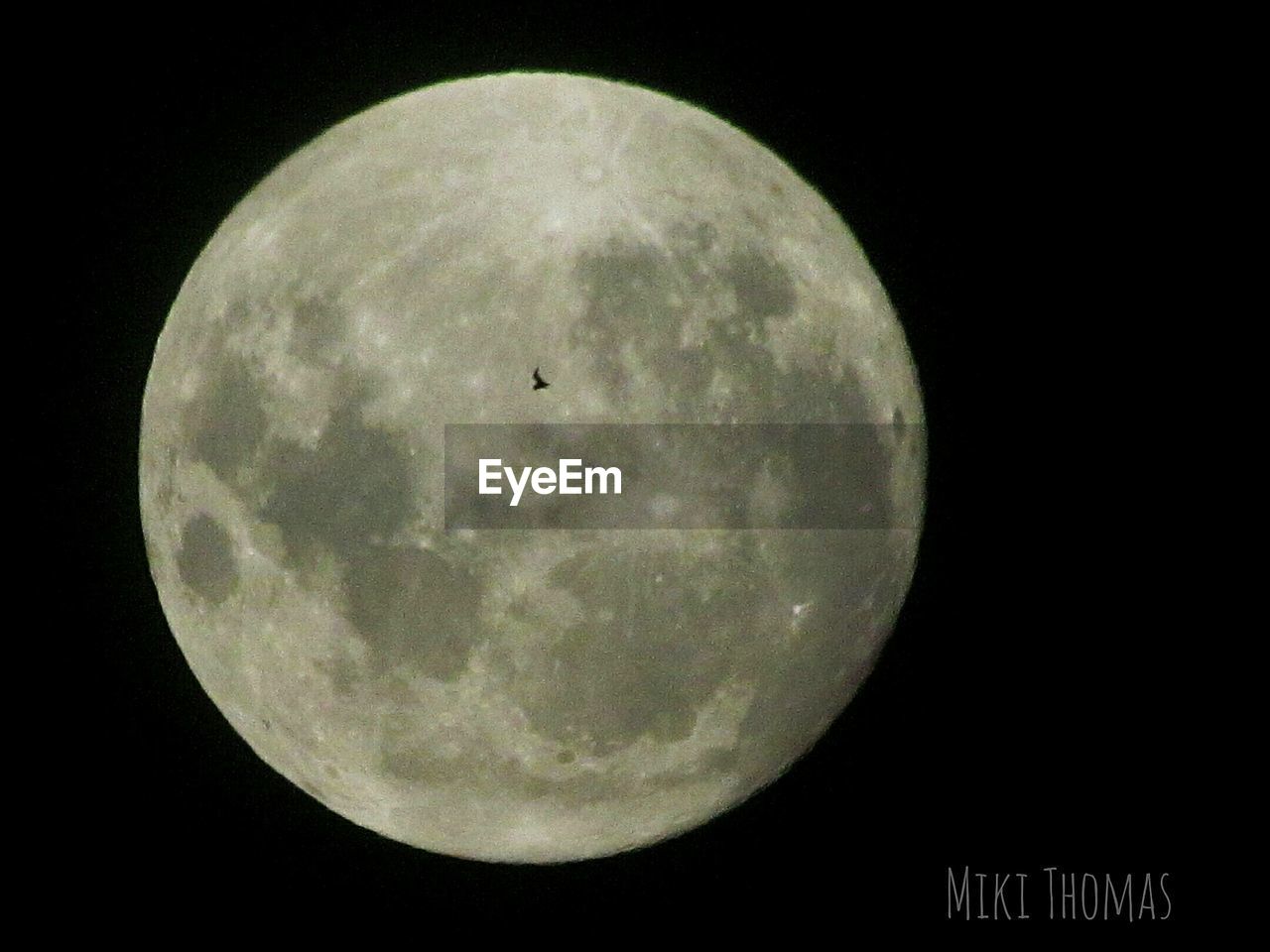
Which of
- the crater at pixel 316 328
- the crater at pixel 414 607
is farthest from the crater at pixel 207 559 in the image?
the crater at pixel 316 328

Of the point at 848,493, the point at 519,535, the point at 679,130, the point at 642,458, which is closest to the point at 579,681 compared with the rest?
the point at 519,535

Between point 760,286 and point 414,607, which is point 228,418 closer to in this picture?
point 414,607

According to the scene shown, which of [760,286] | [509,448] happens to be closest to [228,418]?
[509,448]

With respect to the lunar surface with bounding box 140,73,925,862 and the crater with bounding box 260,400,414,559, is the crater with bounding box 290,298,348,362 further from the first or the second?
the crater with bounding box 260,400,414,559

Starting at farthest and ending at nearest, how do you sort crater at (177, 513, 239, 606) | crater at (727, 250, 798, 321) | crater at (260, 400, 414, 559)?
Answer: crater at (177, 513, 239, 606), crater at (727, 250, 798, 321), crater at (260, 400, 414, 559)

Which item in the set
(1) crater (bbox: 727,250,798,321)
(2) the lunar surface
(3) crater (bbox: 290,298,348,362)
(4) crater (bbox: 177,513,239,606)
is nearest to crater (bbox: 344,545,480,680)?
(2) the lunar surface

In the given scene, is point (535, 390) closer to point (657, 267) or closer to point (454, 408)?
point (454, 408)

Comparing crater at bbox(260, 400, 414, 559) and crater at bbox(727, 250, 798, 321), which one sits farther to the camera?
Answer: crater at bbox(727, 250, 798, 321)
